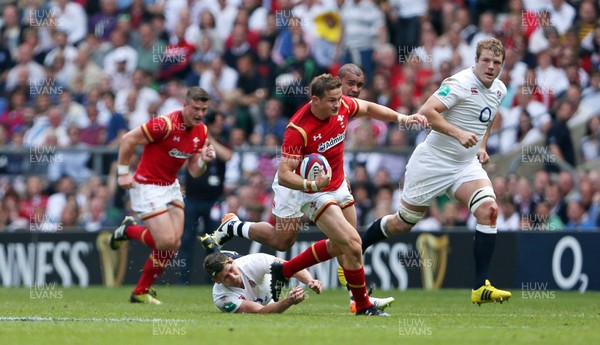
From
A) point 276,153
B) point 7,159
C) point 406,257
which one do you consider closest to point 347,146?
point 276,153

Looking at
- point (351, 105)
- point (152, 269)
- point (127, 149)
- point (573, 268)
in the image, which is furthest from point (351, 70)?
point (573, 268)

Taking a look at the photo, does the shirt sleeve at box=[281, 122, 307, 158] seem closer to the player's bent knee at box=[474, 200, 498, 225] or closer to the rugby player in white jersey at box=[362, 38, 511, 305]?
the rugby player in white jersey at box=[362, 38, 511, 305]

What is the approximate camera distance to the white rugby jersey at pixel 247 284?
12297 mm

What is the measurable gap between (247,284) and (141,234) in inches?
129

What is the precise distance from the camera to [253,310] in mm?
12273

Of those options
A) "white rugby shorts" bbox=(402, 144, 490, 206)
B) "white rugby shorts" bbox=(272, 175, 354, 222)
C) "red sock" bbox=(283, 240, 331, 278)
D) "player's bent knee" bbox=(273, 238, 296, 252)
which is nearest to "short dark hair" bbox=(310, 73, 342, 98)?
"white rugby shorts" bbox=(272, 175, 354, 222)

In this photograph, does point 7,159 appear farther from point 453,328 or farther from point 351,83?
point 453,328

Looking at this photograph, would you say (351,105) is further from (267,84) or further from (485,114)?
(267,84)

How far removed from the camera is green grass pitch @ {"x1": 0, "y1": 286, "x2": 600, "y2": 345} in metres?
9.76

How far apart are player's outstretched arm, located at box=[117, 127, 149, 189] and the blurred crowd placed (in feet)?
13.8

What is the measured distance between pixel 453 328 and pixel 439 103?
3.02 m

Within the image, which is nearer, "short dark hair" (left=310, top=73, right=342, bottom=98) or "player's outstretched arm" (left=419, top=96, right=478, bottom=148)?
"short dark hair" (left=310, top=73, right=342, bottom=98)

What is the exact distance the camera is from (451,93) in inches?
514

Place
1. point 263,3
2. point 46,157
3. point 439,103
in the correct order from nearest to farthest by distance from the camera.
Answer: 1. point 439,103
2. point 46,157
3. point 263,3
